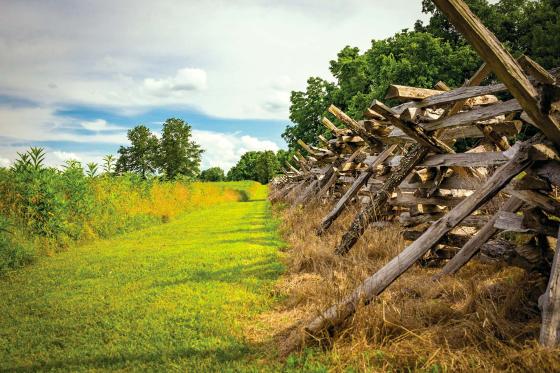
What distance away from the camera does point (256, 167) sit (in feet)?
322

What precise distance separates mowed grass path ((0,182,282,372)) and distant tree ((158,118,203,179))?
163 feet

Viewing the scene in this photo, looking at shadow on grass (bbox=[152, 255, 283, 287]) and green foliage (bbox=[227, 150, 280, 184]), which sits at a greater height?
green foliage (bbox=[227, 150, 280, 184])

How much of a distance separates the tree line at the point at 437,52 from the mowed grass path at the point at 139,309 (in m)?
14.2

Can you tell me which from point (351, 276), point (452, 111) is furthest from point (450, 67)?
point (351, 276)

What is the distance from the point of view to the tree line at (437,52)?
814 inches

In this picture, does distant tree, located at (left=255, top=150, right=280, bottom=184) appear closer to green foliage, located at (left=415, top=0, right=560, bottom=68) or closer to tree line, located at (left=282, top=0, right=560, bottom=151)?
tree line, located at (left=282, top=0, right=560, bottom=151)

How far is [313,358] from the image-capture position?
292cm

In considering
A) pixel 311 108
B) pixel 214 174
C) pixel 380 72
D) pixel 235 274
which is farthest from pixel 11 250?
pixel 214 174

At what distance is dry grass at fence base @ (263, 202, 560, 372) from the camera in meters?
2.54

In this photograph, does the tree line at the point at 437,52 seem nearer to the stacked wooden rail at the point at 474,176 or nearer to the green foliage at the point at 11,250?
the stacked wooden rail at the point at 474,176

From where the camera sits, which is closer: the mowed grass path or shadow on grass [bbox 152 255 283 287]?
the mowed grass path

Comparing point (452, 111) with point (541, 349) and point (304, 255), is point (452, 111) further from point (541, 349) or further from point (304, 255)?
point (541, 349)

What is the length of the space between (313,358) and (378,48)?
2559 cm

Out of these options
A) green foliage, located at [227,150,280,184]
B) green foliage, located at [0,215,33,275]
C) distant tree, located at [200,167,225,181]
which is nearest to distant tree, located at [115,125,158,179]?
green foliage, located at [227,150,280,184]
